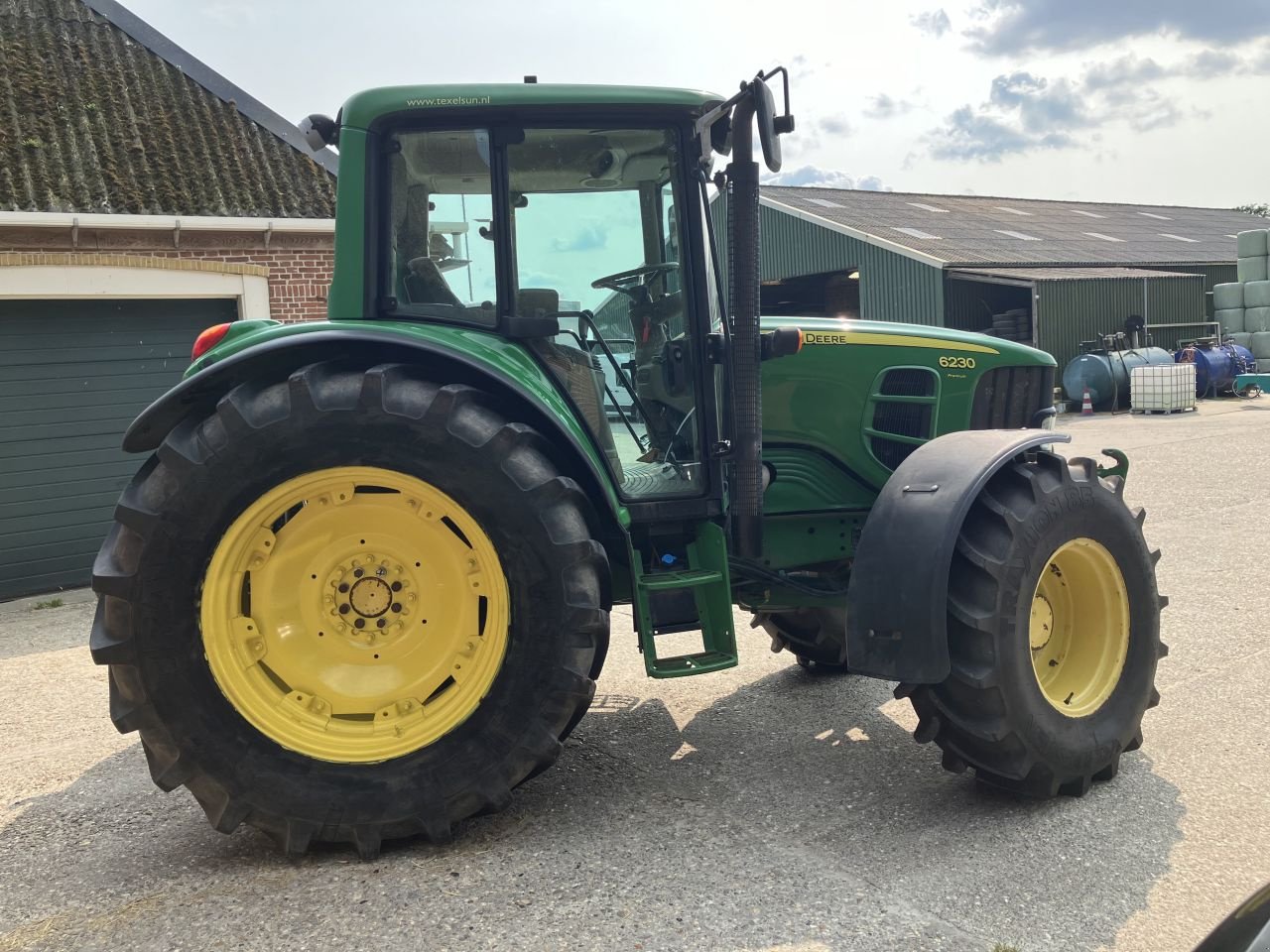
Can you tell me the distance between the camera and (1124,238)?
30328mm

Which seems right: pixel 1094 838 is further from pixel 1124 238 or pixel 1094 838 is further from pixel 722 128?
pixel 1124 238

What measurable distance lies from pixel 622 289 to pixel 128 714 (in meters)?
2.14

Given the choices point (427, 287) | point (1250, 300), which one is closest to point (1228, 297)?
point (1250, 300)

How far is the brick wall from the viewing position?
342 inches

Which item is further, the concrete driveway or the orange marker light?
the orange marker light

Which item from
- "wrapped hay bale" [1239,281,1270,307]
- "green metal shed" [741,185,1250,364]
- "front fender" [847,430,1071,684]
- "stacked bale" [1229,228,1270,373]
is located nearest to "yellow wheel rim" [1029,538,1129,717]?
"front fender" [847,430,1071,684]

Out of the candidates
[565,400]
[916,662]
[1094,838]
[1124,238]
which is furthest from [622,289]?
[1124,238]

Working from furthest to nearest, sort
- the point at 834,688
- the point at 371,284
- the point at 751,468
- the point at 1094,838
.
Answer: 1. the point at 834,688
2. the point at 751,468
3. the point at 371,284
4. the point at 1094,838

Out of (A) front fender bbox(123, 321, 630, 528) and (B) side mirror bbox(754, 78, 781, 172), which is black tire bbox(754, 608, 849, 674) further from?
(B) side mirror bbox(754, 78, 781, 172)

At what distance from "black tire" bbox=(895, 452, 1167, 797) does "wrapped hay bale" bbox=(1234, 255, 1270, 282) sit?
25.5m

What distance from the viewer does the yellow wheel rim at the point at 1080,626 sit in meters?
3.80

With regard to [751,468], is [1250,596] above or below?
below

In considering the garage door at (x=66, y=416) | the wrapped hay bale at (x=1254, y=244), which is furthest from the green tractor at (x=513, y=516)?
the wrapped hay bale at (x=1254, y=244)

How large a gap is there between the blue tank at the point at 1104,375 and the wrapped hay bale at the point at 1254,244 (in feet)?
18.6
